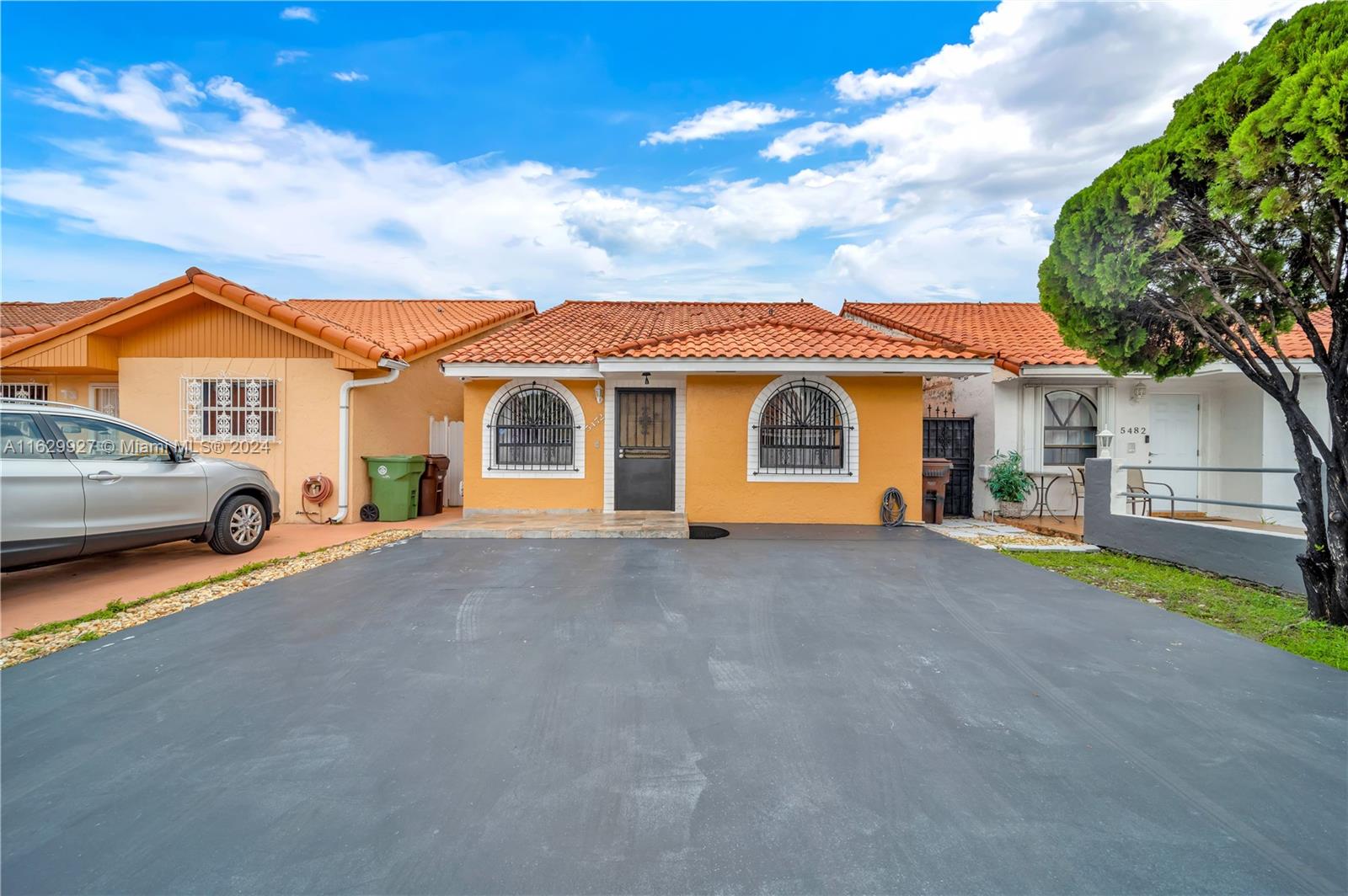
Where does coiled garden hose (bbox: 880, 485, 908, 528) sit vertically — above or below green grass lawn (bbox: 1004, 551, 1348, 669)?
above

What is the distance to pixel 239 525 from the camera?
7.12 metres

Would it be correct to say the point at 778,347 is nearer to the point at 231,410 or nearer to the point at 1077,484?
the point at 1077,484

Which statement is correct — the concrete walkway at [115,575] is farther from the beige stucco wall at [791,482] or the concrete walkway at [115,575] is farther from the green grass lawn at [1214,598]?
the green grass lawn at [1214,598]

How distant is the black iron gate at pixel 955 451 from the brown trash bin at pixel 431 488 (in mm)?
9822

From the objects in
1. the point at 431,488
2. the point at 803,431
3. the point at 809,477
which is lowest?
the point at 431,488

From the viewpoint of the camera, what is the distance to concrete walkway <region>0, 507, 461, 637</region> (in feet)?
16.0

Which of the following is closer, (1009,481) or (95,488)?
(95,488)

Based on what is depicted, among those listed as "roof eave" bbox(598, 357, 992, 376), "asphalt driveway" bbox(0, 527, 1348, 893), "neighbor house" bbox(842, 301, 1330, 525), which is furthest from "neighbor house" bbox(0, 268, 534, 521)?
"neighbor house" bbox(842, 301, 1330, 525)

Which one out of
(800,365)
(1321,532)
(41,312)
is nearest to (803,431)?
(800,365)

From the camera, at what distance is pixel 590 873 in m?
1.87

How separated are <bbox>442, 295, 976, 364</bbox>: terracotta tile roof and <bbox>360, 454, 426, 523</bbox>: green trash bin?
2261mm

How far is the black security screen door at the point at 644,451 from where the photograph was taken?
9.86m

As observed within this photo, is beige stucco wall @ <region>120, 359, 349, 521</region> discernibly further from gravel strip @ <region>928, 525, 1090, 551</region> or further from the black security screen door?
gravel strip @ <region>928, 525, 1090, 551</region>

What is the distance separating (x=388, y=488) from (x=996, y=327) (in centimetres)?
1362
